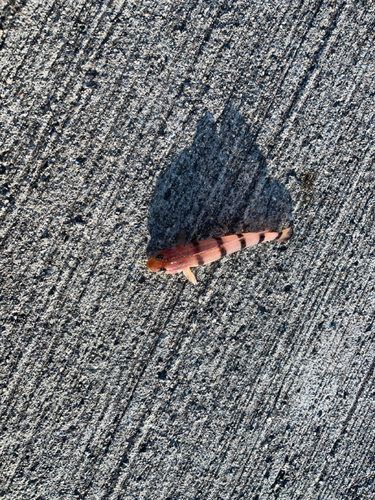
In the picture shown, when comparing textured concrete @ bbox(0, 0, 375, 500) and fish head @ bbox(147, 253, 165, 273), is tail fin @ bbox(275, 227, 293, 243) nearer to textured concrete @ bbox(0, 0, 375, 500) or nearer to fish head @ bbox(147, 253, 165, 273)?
textured concrete @ bbox(0, 0, 375, 500)

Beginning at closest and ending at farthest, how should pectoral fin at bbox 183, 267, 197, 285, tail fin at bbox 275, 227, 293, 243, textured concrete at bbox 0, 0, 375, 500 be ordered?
textured concrete at bbox 0, 0, 375, 500 < pectoral fin at bbox 183, 267, 197, 285 < tail fin at bbox 275, 227, 293, 243

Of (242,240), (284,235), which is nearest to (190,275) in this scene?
(242,240)

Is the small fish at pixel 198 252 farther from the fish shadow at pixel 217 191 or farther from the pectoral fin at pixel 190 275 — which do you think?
the fish shadow at pixel 217 191

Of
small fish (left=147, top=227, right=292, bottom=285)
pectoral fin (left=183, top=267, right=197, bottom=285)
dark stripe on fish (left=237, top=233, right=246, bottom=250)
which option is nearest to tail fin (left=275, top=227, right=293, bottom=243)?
small fish (left=147, top=227, right=292, bottom=285)

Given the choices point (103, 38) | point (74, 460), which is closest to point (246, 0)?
point (103, 38)

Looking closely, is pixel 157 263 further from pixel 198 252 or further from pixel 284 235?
pixel 284 235

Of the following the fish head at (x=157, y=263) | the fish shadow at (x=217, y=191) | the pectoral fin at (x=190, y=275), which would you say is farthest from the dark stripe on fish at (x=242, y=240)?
the fish head at (x=157, y=263)
